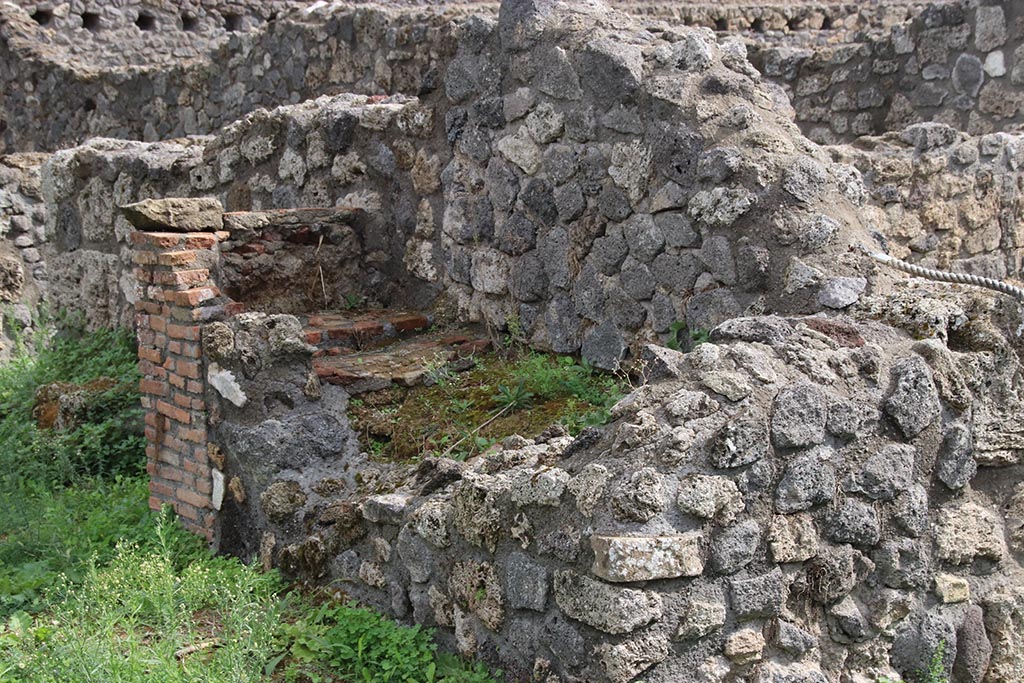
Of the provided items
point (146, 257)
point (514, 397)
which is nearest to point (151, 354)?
point (146, 257)

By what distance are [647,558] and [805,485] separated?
58cm

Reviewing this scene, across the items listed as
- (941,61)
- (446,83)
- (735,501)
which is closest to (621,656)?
(735,501)

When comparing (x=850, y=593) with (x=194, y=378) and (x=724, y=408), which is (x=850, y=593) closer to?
(x=724, y=408)

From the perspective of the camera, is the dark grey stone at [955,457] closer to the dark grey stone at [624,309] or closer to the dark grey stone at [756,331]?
the dark grey stone at [756,331]

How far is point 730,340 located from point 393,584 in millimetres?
1501

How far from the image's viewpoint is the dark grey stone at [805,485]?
3275 millimetres

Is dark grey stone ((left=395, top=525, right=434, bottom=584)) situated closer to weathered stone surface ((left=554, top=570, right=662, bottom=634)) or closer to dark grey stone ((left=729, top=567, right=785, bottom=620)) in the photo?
weathered stone surface ((left=554, top=570, right=662, bottom=634))

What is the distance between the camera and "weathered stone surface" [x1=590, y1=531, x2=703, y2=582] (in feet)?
10.0

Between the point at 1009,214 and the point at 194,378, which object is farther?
the point at 1009,214

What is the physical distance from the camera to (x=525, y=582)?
338 cm

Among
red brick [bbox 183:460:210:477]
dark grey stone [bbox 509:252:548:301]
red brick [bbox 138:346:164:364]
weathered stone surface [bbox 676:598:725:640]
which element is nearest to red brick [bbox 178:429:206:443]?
red brick [bbox 183:460:210:477]

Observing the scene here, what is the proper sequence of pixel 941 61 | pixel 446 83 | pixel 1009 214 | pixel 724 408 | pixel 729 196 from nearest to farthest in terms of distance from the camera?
pixel 724 408, pixel 729 196, pixel 446 83, pixel 1009 214, pixel 941 61

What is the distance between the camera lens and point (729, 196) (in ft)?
14.5

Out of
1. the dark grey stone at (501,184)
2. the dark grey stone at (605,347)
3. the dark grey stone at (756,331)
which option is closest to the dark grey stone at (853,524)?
the dark grey stone at (756,331)
